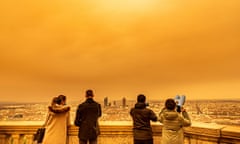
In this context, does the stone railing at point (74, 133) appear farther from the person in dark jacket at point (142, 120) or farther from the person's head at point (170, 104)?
the person's head at point (170, 104)

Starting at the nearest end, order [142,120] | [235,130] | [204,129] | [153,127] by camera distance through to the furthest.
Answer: [235,130] → [204,129] → [142,120] → [153,127]

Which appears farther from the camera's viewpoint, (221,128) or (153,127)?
(153,127)

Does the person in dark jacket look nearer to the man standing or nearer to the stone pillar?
the man standing

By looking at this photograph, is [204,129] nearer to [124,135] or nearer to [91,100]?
[124,135]

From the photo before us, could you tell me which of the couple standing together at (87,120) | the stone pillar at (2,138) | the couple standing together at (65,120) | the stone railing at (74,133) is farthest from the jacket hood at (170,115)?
the stone pillar at (2,138)

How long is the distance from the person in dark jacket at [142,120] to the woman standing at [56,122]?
1176 mm

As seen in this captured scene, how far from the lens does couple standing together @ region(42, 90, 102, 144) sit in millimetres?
3598

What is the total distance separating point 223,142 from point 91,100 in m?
2.16

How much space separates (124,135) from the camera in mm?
4164

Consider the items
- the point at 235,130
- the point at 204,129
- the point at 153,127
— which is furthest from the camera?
the point at 153,127

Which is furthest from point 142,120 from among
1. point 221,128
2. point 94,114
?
point 221,128

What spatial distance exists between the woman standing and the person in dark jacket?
1176 millimetres

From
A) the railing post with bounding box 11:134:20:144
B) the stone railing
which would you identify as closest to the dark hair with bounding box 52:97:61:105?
Answer: the stone railing

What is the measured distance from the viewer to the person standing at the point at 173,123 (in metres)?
3.20
